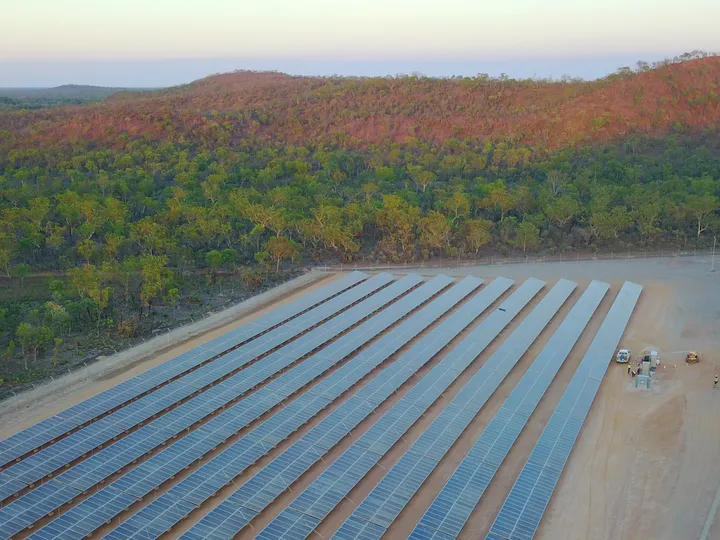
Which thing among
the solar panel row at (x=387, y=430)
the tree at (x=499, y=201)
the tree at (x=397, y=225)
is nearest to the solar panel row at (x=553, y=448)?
the solar panel row at (x=387, y=430)

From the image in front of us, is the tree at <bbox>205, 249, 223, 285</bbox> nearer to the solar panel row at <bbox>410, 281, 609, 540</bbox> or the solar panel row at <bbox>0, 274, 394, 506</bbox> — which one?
the solar panel row at <bbox>0, 274, 394, 506</bbox>

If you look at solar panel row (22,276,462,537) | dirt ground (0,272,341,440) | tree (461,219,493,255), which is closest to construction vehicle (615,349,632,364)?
solar panel row (22,276,462,537)

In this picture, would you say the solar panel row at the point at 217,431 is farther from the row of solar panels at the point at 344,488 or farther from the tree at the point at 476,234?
the tree at the point at 476,234

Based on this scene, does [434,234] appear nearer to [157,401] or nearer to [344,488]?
[157,401]

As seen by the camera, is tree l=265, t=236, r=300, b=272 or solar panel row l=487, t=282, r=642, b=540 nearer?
solar panel row l=487, t=282, r=642, b=540

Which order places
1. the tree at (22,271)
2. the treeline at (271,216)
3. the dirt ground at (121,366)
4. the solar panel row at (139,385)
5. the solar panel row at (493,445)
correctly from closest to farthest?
the solar panel row at (493,445) → the solar panel row at (139,385) → the dirt ground at (121,366) → the treeline at (271,216) → the tree at (22,271)

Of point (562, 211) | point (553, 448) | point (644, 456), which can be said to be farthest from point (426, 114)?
point (553, 448)
